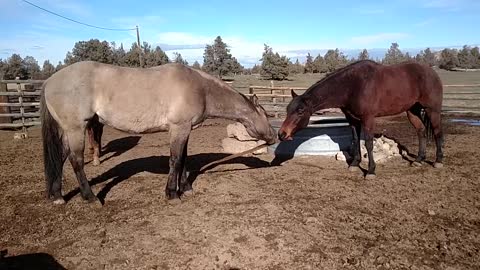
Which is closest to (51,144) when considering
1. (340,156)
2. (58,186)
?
(58,186)

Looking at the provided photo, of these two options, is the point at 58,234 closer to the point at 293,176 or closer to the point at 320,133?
the point at 293,176

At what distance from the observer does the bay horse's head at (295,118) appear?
230 inches

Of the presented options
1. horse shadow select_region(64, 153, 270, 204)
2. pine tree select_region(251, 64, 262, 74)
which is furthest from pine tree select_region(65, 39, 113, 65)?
horse shadow select_region(64, 153, 270, 204)

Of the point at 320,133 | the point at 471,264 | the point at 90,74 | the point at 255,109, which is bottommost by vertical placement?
the point at 471,264

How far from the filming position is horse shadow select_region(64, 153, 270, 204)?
233 inches

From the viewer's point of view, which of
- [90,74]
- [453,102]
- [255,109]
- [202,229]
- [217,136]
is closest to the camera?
[202,229]

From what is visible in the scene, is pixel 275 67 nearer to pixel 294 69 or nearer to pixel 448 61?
pixel 294 69

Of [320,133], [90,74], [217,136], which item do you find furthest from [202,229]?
→ [217,136]

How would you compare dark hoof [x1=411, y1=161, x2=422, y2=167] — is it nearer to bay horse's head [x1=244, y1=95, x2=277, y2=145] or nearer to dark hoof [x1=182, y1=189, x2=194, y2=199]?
bay horse's head [x1=244, y1=95, x2=277, y2=145]

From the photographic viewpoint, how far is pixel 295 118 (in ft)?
19.3

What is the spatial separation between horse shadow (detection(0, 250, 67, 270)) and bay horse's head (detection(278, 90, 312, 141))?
3602 mm

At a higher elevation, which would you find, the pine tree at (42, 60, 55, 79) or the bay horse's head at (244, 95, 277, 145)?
the pine tree at (42, 60, 55, 79)

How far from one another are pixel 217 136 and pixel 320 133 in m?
3.74

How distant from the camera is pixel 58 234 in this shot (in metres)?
4.03
